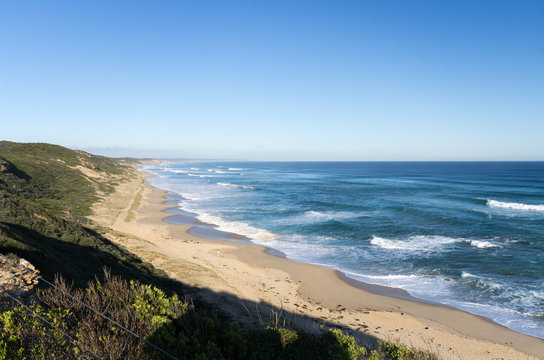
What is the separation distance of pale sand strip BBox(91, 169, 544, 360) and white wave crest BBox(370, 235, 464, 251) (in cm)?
771

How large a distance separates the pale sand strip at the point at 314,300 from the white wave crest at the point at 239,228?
3.09 metres

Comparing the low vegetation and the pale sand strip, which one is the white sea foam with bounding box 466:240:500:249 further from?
the low vegetation

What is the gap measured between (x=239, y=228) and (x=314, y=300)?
52.7 ft

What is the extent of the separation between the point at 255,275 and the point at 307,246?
24.3 ft

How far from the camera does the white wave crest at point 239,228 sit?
27438 mm

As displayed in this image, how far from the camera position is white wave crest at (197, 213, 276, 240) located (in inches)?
1080

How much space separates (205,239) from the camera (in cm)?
2588

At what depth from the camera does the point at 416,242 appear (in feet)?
82.0

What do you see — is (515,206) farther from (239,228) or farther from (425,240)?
(239,228)

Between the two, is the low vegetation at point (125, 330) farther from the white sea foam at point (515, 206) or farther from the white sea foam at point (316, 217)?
the white sea foam at point (515, 206)

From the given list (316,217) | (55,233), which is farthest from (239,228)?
(55,233)

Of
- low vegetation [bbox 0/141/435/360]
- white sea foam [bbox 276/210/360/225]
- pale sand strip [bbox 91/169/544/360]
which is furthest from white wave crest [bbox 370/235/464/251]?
low vegetation [bbox 0/141/435/360]

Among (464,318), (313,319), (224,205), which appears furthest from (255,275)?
(224,205)

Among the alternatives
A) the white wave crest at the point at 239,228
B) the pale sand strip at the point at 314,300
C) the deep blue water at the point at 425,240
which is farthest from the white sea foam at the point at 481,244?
the white wave crest at the point at 239,228
